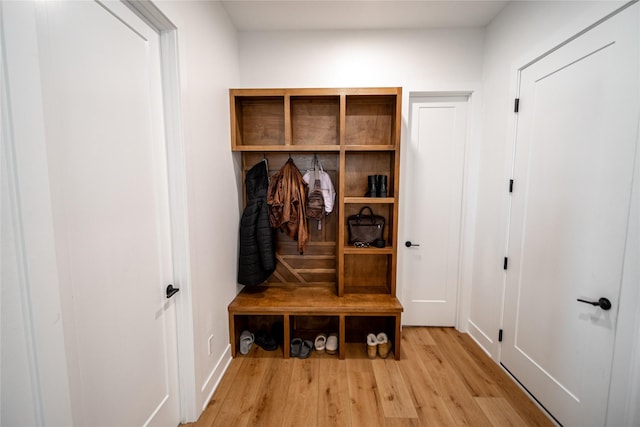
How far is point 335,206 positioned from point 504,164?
140cm

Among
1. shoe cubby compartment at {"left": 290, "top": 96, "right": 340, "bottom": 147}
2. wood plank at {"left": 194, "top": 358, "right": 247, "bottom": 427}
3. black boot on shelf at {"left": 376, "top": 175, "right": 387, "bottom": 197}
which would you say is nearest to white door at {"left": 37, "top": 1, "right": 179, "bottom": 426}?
wood plank at {"left": 194, "top": 358, "right": 247, "bottom": 427}

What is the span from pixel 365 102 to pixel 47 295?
7.73ft

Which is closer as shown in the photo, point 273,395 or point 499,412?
point 499,412

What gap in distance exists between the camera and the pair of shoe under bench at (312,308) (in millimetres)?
2064

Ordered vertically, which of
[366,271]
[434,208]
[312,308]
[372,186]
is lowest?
[312,308]

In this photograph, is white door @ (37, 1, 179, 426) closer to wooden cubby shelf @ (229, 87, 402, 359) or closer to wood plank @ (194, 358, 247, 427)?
wood plank @ (194, 358, 247, 427)

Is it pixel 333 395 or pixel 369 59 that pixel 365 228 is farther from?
pixel 369 59

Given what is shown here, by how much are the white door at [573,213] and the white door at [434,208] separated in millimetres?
565

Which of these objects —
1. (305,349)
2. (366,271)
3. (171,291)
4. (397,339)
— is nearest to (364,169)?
(366,271)

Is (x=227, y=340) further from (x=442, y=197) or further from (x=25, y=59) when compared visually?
(x=442, y=197)

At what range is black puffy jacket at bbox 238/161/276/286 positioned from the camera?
2.17 meters

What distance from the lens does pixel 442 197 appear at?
243cm

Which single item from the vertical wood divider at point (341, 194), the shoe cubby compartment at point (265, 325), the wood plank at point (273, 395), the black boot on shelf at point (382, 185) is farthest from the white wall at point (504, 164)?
the shoe cubby compartment at point (265, 325)

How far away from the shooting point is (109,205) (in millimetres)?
1028
